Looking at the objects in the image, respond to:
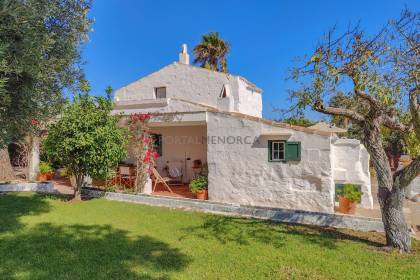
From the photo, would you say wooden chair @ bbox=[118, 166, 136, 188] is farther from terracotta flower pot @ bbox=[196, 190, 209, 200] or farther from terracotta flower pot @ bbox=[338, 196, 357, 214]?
terracotta flower pot @ bbox=[338, 196, 357, 214]

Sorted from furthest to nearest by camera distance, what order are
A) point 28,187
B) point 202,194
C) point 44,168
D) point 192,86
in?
point 44,168 → point 192,86 → point 28,187 → point 202,194

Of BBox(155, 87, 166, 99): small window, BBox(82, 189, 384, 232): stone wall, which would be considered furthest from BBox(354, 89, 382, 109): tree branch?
BBox(155, 87, 166, 99): small window

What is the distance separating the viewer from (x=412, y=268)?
5965 mm

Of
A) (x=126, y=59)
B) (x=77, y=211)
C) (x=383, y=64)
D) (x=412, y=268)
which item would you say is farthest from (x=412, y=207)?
(x=126, y=59)

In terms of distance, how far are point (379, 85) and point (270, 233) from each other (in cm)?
469

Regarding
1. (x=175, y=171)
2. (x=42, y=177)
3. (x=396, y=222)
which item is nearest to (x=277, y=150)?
(x=396, y=222)

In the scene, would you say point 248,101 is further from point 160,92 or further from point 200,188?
point 200,188

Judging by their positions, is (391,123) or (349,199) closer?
(391,123)

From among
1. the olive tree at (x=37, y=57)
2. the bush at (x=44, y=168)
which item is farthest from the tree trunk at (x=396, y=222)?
the bush at (x=44, y=168)

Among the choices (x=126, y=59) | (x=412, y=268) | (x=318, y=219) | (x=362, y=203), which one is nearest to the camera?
(x=412, y=268)

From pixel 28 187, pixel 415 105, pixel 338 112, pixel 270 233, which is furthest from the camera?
pixel 28 187

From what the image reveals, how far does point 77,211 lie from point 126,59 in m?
20.7

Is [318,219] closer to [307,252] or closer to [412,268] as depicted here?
[307,252]

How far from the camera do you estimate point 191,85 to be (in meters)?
17.5
